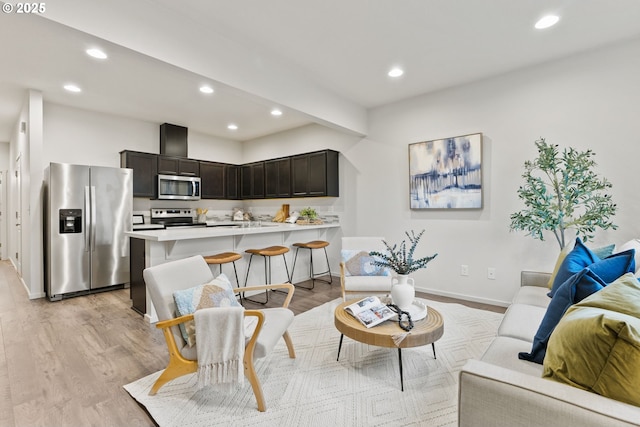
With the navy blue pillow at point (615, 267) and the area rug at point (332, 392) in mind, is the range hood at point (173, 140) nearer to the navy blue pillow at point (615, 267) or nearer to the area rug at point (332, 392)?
the area rug at point (332, 392)

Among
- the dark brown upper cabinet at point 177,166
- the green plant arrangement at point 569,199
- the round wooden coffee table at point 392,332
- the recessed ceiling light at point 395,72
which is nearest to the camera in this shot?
the round wooden coffee table at point 392,332

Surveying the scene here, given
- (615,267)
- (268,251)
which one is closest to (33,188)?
(268,251)

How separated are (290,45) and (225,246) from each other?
249 centimetres

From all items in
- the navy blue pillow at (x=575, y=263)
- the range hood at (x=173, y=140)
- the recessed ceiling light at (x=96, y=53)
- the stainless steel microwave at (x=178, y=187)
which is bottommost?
the navy blue pillow at (x=575, y=263)

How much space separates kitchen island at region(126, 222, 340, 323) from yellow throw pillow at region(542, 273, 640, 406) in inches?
126

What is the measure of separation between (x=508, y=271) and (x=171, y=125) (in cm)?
595

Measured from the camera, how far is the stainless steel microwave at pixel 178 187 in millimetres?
5402

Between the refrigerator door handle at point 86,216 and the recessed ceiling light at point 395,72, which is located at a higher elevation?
the recessed ceiling light at point 395,72

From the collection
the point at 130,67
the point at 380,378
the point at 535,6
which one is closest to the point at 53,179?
the point at 130,67

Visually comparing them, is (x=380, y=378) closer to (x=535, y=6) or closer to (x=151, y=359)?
(x=151, y=359)

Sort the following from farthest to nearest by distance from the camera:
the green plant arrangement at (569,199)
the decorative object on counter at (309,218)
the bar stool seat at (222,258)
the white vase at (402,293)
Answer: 1. the decorative object on counter at (309,218)
2. the bar stool seat at (222,258)
3. the green plant arrangement at (569,199)
4. the white vase at (402,293)

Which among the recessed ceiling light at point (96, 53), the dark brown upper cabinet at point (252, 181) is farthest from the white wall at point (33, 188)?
the dark brown upper cabinet at point (252, 181)

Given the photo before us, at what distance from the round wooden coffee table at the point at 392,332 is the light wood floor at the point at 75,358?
1308mm

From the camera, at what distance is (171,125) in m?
5.70
